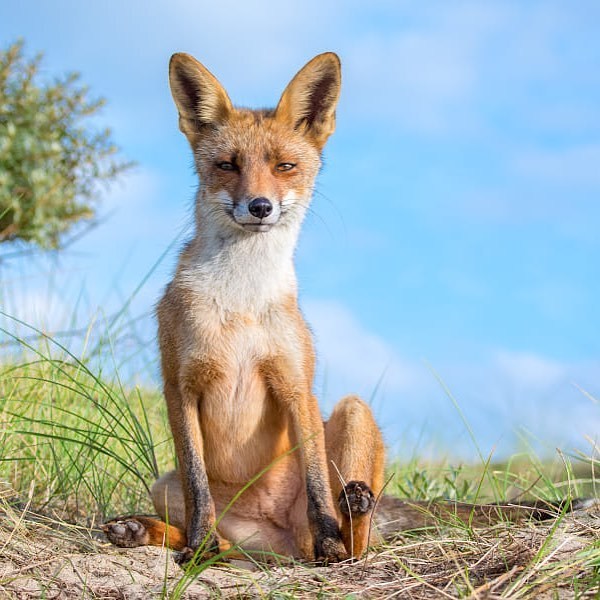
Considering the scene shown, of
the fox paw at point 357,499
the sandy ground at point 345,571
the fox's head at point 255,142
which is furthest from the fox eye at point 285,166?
the sandy ground at point 345,571

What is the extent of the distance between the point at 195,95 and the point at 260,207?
1096 millimetres

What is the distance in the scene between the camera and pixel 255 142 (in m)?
4.90

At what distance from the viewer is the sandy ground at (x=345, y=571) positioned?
3.85 m

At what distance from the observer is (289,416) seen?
4785 millimetres

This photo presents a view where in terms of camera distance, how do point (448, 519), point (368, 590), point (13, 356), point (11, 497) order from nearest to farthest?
point (368, 590) < point (448, 519) < point (11, 497) < point (13, 356)

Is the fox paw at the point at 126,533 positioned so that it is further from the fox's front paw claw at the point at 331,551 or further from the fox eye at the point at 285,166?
the fox eye at the point at 285,166

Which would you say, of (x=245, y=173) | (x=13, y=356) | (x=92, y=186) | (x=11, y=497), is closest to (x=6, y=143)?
(x=92, y=186)

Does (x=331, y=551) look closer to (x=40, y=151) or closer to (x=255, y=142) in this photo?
(x=255, y=142)

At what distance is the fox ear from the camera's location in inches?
199

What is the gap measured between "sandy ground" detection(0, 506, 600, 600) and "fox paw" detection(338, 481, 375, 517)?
266 mm

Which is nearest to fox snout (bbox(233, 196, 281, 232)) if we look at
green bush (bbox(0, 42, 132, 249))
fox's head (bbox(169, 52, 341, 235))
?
fox's head (bbox(169, 52, 341, 235))

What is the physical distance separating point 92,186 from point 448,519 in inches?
326

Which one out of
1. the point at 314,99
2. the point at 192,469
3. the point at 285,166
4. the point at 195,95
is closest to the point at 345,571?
the point at 192,469

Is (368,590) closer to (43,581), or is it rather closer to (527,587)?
(527,587)
